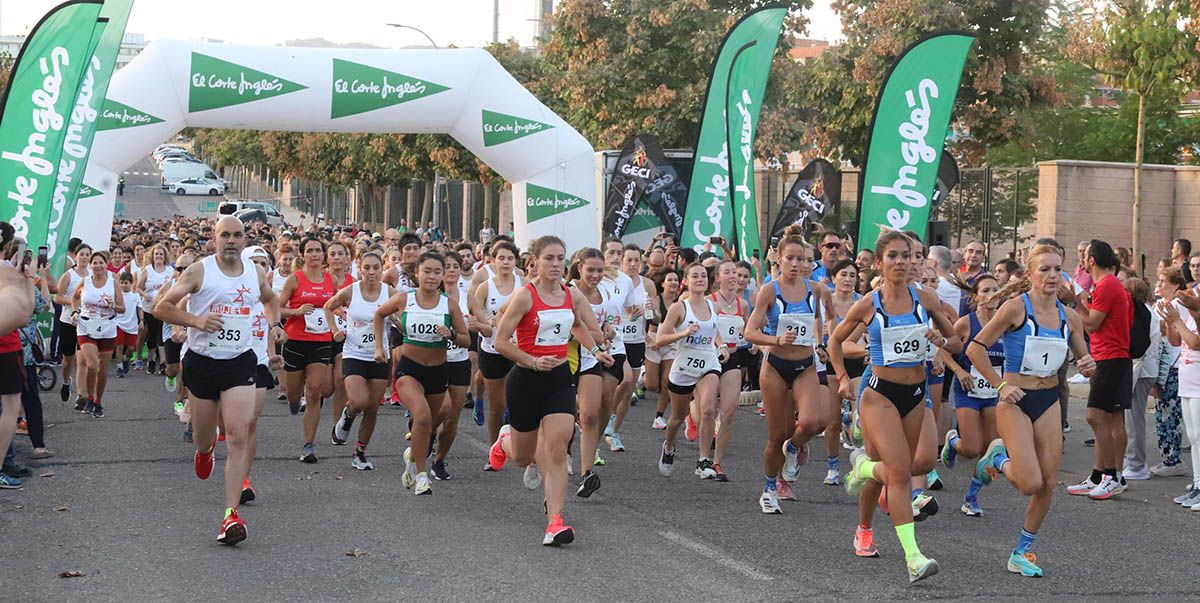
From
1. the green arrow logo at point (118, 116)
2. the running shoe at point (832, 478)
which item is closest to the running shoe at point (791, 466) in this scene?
the running shoe at point (832, 478)

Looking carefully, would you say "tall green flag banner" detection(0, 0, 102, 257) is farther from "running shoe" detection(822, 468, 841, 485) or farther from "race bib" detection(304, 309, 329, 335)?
"running shoe" detection(822, 468, 841, 485)

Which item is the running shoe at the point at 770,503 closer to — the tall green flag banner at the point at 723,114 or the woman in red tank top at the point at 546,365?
the woman in red tank top at the point at 546,365

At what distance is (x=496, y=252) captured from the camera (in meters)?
12.3

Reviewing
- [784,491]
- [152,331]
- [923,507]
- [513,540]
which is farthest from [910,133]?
[152,331]

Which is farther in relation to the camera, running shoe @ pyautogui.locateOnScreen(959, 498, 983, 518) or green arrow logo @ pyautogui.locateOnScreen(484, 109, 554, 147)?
green arrow logo @ pyautogui.locateOnScreen(484, 109, 554, 147)

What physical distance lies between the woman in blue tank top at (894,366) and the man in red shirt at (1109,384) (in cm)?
294

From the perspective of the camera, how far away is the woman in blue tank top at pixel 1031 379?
25.9 feet

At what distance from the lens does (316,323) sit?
480 inches

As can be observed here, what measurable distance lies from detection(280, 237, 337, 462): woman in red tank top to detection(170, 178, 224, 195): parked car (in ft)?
288

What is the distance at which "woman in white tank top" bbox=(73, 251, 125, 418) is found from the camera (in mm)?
15266

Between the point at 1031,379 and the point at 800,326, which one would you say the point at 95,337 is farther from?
the point at 1031,379

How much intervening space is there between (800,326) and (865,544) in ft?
7.35

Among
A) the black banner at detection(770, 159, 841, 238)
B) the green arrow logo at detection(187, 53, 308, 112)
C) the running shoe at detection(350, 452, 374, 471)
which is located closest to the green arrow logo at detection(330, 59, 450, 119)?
the green arrow logo at detection(187, 53, 308, 112)

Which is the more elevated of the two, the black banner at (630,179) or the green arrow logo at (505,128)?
the green arrow logo at (505,128)
